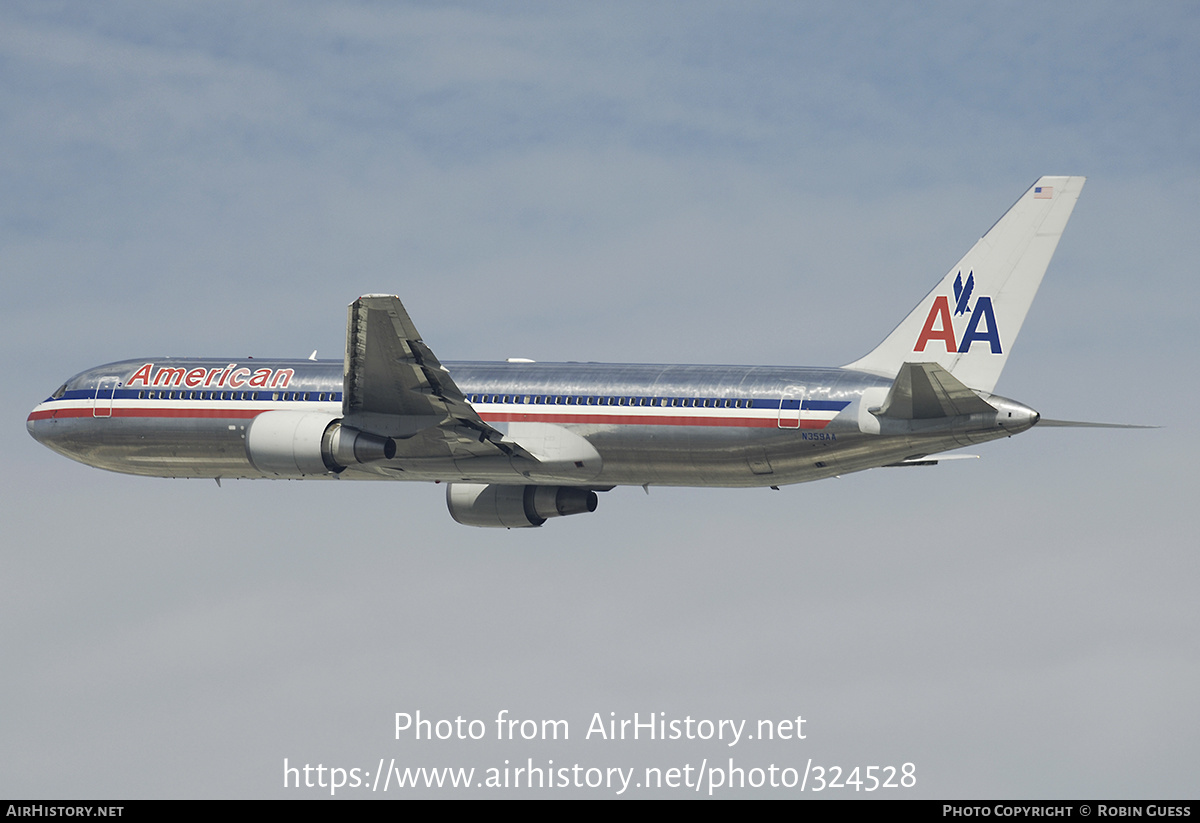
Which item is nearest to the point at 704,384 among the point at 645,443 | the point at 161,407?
the point at 645,443

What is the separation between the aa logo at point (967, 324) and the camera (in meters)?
46.8

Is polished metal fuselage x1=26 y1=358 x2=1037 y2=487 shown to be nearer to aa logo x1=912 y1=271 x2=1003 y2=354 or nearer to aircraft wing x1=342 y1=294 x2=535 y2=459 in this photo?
aircraft wing x1=342 y1=294 x2=535 y2=459

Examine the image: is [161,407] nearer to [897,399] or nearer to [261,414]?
[261,414]

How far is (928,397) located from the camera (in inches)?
1686

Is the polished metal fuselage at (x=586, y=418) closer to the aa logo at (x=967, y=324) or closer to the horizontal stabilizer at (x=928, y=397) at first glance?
the horizontal stabilizer at (x=928, y=397)

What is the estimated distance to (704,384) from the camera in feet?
160

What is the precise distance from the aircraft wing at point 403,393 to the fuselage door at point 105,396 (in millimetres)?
11396

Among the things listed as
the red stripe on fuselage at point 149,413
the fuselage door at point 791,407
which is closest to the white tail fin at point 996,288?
the fuselage door at point 791,407

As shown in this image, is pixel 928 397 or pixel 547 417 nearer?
pixel 928 397

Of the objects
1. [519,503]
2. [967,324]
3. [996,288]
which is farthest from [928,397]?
[519,503]

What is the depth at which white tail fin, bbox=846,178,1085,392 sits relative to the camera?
152 ft

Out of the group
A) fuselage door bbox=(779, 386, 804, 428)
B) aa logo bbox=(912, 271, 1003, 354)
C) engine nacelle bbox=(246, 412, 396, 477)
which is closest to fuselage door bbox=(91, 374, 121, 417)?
engine nacelle bbox=(246, 412, 396, 477)

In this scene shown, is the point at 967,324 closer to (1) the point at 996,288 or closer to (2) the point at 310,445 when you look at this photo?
(1) the point at 996,288

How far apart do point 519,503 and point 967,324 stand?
17190mm
